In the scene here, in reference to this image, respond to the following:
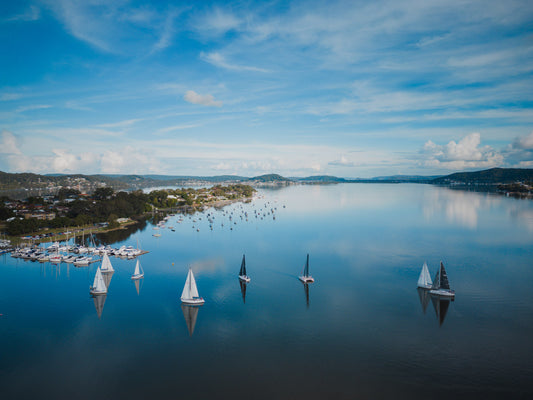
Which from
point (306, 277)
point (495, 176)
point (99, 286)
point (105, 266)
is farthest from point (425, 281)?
point (495, 176)

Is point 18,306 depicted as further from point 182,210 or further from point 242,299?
point 182,210

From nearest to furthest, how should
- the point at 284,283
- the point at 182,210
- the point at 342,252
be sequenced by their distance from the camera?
the point at 284,283 < the point at 342,252 < the point at 182,210

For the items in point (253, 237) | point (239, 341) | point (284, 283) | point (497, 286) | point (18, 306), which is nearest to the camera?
point (239, 341)

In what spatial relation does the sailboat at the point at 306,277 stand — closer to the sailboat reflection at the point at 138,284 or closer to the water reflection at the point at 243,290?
the water reflection at the point at 243,290

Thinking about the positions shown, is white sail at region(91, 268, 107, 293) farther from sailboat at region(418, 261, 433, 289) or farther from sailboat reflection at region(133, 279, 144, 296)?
sailboat at region(418, 261, 433, 289)

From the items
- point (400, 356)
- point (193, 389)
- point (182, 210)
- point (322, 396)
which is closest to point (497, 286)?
point (400, 356)

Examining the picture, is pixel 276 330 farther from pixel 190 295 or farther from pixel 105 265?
pixel 105 265
